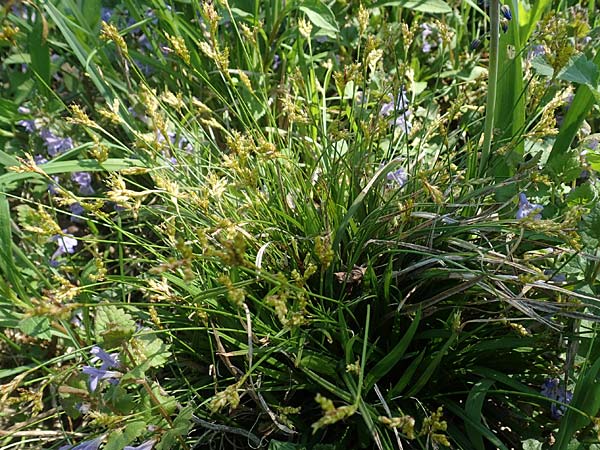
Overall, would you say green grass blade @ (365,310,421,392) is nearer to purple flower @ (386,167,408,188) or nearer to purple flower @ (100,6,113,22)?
purple flower @ (386,167,408,188)

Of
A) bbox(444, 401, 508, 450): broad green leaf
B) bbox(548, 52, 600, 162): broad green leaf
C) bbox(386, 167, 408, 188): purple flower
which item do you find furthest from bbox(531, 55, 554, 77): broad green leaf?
bbox(444, 401, 508, 450): broad green leaf

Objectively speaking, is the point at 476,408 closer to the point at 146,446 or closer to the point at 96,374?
the point at 146,446

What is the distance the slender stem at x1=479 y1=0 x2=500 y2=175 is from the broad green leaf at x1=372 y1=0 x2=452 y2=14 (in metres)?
0.58

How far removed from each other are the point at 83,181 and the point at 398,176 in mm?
1043

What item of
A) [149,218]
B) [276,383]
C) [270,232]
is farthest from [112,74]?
[276,383]

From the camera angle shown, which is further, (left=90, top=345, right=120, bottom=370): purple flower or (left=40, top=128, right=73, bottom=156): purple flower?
(left=40, top=128, right=73, bottom=156): purple flower

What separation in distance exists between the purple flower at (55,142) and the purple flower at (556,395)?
1.53 m

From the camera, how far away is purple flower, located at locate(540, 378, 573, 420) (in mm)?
1339

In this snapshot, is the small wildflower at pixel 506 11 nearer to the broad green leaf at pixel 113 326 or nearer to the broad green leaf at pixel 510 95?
the broad green leaf at pixel 510 95

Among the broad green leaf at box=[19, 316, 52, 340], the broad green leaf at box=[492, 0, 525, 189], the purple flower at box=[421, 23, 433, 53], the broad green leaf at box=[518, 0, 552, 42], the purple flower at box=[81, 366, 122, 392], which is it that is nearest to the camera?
the purple flower at box=[81, 366, 122, 392]

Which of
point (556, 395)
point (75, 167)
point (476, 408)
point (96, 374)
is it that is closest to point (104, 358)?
point (96, 374)

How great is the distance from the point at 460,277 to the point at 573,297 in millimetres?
223

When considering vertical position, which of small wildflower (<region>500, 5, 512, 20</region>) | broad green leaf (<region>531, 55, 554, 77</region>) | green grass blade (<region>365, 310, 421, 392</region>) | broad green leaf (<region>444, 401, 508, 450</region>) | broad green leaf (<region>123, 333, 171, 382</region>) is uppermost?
small wildflower (<region>500, 5, 512, 20</region>)

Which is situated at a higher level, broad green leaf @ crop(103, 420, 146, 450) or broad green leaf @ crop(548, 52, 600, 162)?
broad green leaf @ crop(548, 52, 600, 162)
